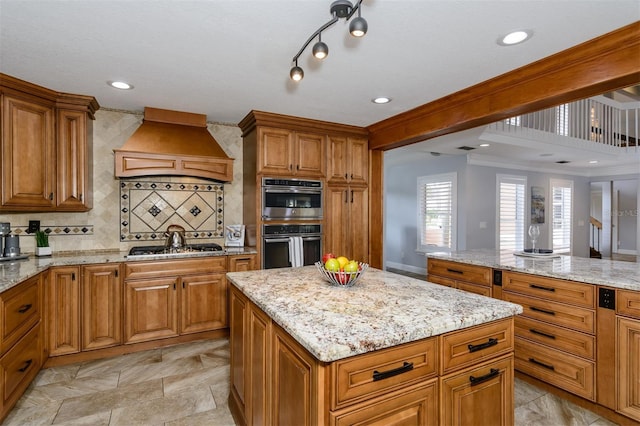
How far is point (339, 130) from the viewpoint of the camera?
405 cm

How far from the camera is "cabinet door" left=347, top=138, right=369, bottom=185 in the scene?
4.16 metres

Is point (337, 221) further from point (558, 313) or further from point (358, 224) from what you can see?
point (558, 313)

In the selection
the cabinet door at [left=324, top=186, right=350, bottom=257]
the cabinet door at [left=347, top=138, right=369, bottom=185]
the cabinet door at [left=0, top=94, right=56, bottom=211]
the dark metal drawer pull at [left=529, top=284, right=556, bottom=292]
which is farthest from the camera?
the cabinet door at [left=347, top=138, right=369, bottom=185]

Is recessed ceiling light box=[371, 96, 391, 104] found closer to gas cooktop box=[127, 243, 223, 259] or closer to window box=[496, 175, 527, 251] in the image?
gas cooktop box=[127, 243, 223, 259]

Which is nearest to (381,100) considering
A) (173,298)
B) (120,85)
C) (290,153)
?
(290,153)

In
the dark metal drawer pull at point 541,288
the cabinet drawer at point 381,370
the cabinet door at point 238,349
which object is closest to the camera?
the cabinet drawer at point 381,370

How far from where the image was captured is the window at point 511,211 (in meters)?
6.60

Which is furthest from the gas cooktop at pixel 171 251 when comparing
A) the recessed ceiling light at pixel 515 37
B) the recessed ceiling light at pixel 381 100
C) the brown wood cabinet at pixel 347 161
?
the recessed ceiling light at pixel 515 37

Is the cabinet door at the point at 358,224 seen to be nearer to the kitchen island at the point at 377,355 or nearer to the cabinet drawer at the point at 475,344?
the kitchen island at the point at 377,355

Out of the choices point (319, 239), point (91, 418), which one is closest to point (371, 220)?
point (319, 239)

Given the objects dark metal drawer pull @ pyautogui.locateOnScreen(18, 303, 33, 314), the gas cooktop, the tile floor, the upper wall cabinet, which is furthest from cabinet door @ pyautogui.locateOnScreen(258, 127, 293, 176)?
dark metal drawer pull @ pyautogui.locateOnScreen(18, 303, 33, 314)

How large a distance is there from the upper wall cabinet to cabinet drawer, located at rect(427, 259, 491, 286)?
11.8 ft

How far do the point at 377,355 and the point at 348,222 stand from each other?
Result: 3.06m

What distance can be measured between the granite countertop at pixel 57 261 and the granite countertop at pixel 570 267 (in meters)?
2.37
